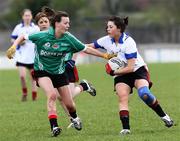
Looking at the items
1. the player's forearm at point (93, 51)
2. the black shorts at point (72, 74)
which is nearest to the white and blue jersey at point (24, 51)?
the black shorts at point (72, 74)

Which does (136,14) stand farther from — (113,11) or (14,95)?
(14,95)

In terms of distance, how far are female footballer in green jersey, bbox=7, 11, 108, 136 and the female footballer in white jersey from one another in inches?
11.2

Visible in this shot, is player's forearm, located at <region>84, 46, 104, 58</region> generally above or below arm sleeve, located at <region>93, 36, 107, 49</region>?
below

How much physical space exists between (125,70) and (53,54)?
1112 millimetres

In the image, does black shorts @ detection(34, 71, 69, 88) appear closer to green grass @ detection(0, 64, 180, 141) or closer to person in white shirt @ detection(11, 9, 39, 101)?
green grass @ detection(0, 64, 180, 141)

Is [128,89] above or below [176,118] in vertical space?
above

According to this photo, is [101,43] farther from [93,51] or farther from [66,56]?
[66,56]

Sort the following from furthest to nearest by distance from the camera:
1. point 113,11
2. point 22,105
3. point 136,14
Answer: point 136,14 → point 113,11 → point 22,105

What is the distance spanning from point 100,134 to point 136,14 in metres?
65.3

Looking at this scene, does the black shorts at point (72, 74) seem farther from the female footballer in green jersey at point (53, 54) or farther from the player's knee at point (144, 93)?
the player's knee at point (144, 93)

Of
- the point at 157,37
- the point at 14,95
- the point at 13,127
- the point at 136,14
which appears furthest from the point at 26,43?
the point at 136,14

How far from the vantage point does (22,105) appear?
628 inches

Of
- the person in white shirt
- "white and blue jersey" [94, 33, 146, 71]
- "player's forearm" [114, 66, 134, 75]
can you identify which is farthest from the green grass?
"white and blue jersey" [94, 33, 146, 71]

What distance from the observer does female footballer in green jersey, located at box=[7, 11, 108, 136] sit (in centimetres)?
1038
